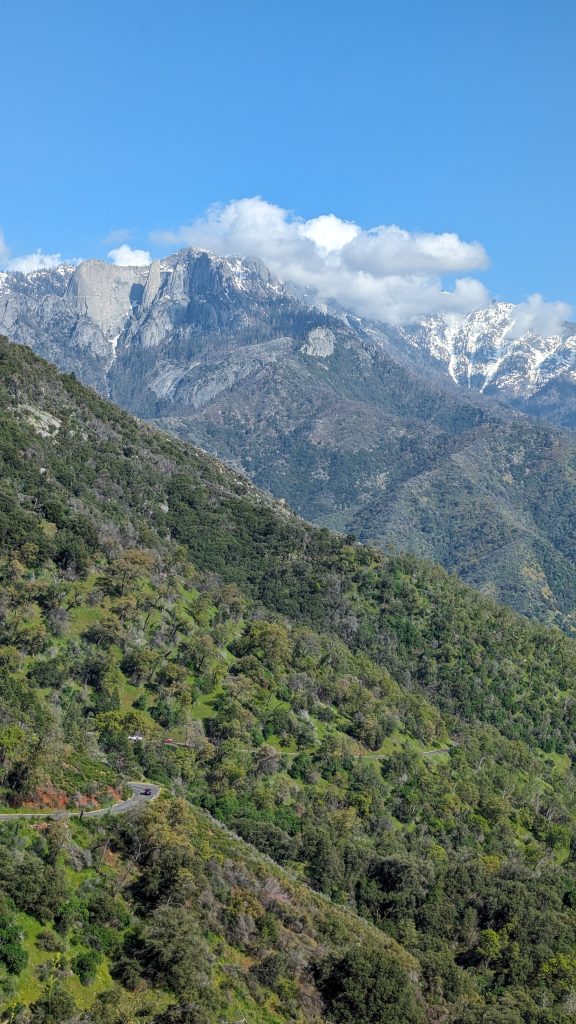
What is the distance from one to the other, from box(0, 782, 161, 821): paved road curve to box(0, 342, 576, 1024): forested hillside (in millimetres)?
1278

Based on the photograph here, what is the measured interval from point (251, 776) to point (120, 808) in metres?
32.6

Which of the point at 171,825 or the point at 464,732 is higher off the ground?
the point at 464,732

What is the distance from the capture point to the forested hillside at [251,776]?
241 feet

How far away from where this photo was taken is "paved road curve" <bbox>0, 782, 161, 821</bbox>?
80031 millimetres

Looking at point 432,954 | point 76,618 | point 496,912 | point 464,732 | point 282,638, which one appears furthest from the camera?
point 464,732

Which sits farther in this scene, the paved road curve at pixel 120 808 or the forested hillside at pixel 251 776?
the paved road curve at pixel 120 808

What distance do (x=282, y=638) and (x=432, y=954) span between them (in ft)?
211

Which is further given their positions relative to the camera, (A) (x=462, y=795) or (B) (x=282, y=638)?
(B) (x=282, y=638)

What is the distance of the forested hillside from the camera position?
73312mm

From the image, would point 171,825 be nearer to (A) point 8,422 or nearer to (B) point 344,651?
(B) point 344,651

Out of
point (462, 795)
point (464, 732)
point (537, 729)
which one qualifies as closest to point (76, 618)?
point (462, 795)

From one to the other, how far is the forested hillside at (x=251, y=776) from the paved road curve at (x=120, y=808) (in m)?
1.28

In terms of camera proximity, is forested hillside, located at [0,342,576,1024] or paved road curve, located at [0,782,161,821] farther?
paved road curve, located at [0,782,161,821]

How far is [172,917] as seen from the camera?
7325 centimetres
